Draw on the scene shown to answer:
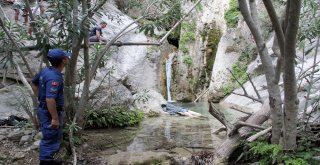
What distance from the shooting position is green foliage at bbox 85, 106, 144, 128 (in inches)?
303

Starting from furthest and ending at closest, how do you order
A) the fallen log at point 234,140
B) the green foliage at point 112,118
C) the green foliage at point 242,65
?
the green foliage at point 242,65
the green foliage at point 112,118
the fallen log at point 234,140

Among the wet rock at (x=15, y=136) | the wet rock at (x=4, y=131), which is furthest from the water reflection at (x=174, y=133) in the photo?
the wet rock at (x=4, y=131)

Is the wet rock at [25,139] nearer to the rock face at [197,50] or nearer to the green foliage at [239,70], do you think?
the rock face at [197,50]

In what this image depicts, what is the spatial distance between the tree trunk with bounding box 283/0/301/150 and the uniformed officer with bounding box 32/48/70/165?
8.55 ft

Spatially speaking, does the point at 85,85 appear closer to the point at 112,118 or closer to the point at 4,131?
the point at 4,131

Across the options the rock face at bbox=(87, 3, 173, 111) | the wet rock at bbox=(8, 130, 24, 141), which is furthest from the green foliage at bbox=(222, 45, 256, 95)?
the wet rock at bbox=(8, 130, 24, 141)

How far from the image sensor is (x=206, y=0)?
17.3 m

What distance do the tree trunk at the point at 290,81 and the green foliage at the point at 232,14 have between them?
12.0 meters

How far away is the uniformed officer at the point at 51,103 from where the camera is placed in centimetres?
426

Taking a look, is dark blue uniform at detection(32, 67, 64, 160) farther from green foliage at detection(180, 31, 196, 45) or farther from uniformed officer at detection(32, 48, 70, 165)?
green foliage at detection(180, 31, 196, 45)

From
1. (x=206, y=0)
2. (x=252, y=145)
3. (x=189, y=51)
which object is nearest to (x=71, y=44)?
(x=252, y=145)

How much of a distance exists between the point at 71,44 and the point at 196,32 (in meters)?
11.7

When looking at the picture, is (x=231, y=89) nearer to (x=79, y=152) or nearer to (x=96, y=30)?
(x=96, y=30)

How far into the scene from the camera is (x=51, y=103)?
4223mm
